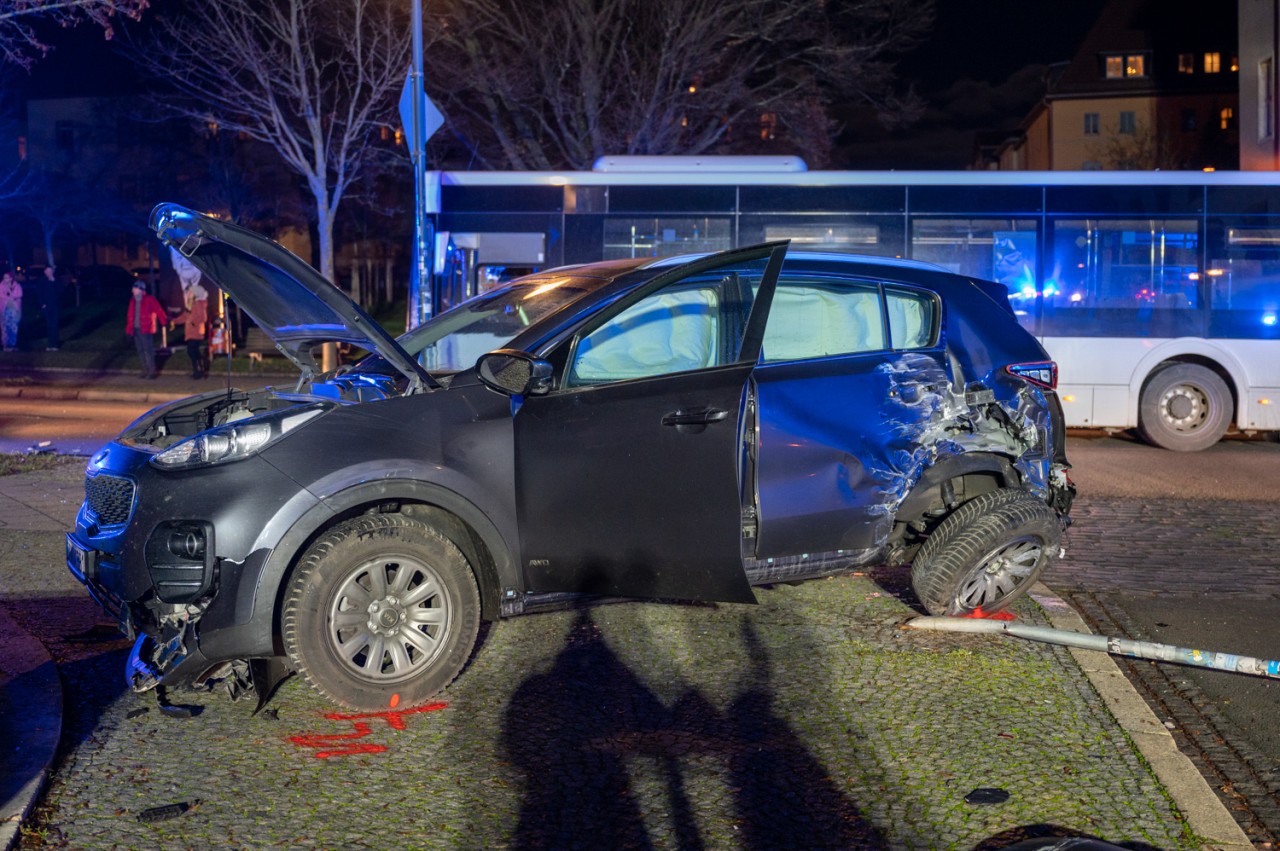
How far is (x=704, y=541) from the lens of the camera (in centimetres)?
507

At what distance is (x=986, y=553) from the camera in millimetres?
6023

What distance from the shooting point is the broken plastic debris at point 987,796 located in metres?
4.05

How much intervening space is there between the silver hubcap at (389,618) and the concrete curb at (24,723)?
1075mm

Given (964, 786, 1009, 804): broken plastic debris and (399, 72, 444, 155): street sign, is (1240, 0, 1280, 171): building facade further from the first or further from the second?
(964, 786, 1009, 804): broken plastic debris

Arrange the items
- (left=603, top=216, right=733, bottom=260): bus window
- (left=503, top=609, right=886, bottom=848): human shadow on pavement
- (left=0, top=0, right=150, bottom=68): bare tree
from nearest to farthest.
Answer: (left=503, top=609, right=886, bottom=848): human shadow on pavement → (left=0, top=0, right=150, bottom=68): bare tree → (left=603, top=216, right=733, bottom=260): bus window

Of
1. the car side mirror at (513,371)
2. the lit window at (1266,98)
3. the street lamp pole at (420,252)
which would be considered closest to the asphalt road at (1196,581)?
the car side mirror at (513,371)

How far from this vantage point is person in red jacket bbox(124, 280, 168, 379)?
2158 centimetres

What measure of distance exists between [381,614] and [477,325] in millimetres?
2106

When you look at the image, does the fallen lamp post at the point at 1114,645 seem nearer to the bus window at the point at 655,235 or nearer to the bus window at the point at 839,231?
the bus window at the point at 839,231

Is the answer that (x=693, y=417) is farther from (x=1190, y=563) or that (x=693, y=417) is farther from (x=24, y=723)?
(x=1190, y=563)

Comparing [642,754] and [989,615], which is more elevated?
[989,615]

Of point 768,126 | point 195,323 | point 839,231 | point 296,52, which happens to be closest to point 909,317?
point 839,231

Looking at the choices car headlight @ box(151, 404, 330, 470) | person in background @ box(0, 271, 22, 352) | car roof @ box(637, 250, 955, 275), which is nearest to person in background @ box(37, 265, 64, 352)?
person in background @ box(0, 271, 22, 352)

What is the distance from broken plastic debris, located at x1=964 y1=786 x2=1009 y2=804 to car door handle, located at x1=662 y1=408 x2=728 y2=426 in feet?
5.78
